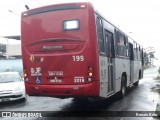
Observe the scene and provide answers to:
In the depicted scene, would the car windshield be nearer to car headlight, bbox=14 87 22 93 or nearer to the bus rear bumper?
car headlight, bbox=14 87 22 93

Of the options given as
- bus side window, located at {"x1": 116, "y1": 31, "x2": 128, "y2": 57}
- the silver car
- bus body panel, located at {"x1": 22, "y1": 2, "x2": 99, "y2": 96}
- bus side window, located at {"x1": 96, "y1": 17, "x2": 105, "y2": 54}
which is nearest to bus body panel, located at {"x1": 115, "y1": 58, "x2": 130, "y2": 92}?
bus side window, located at {"x1": 116, "y1": 31, "x2": 128, "y2": 57}

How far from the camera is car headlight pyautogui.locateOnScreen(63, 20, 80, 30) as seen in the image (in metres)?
8.83

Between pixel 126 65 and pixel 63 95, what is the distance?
6050 mm

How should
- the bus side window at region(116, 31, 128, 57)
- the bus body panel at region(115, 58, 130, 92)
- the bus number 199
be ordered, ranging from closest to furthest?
the bus number 199
the bus body panel at region(115, 58, 130, 92)
the bus side window at region(116, 31, 128, 57)

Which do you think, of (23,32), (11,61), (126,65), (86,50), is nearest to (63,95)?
(86,50)

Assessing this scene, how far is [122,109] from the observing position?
35.1 ft

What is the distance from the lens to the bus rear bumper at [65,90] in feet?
28.6

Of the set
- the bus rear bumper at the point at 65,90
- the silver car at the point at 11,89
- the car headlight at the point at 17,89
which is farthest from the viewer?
the car headlight at the point at 17,89

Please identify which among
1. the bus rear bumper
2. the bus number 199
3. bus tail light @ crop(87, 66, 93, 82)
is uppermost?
the bus number 199

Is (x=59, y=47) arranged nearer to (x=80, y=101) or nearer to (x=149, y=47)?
(x=80, y=101)

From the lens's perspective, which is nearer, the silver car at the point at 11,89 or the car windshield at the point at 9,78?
the silver car at the point at 11,89

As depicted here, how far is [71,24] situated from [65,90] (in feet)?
6.67

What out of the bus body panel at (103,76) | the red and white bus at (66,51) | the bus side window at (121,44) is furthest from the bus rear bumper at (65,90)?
the bus side window at (121,44)

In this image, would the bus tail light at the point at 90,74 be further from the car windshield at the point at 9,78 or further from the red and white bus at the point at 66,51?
the car windshield at the point at 9,78
